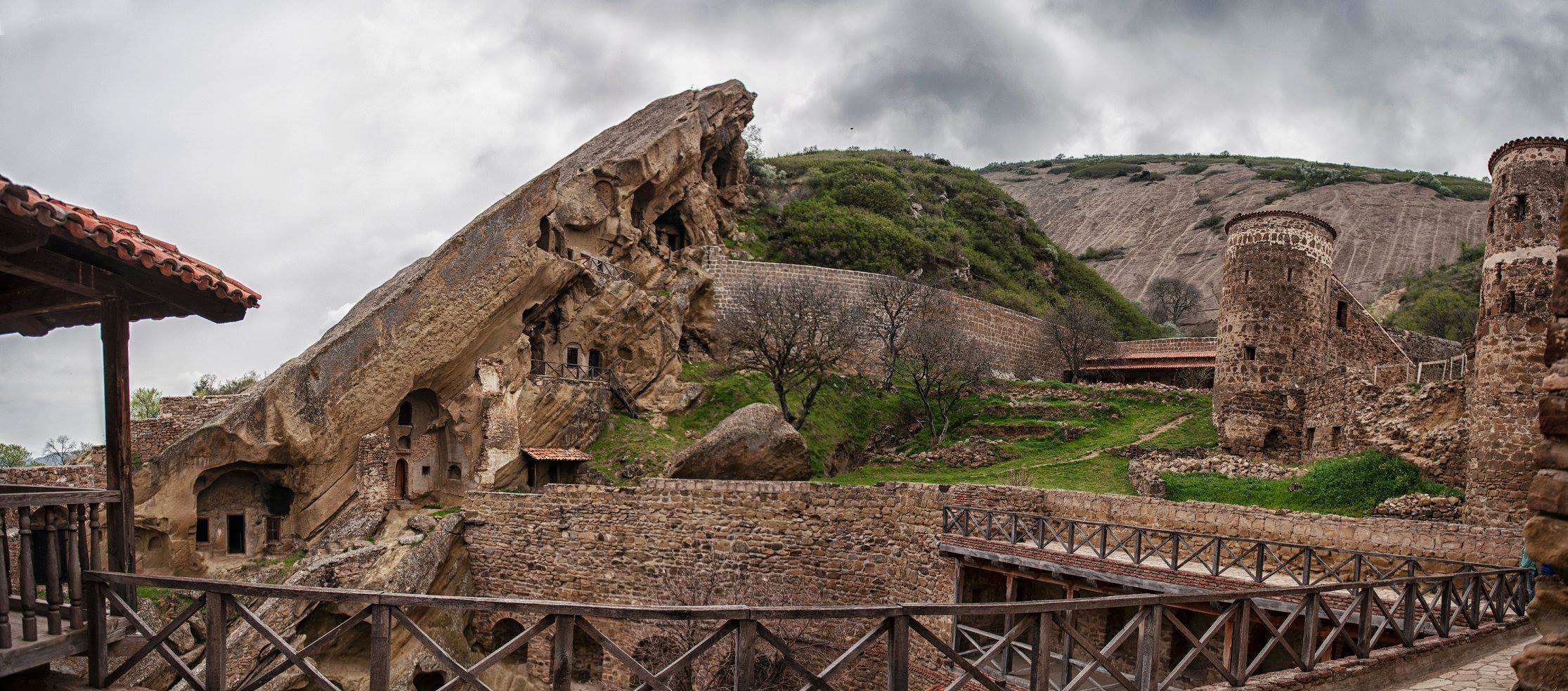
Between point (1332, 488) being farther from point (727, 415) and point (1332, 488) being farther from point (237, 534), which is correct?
point (237, 534)

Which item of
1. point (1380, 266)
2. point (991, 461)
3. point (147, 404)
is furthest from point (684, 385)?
point (1380, 266)

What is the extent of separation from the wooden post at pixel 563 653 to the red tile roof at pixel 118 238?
12.4ft

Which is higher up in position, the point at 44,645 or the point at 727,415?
the point at 44,645

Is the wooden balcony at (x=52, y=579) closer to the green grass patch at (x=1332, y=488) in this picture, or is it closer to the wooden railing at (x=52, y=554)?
the wooden railing at (x=52, y=554)

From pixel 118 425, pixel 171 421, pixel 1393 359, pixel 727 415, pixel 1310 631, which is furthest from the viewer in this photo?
pixel 727 415

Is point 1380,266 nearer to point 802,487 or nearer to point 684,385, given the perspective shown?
point 684,385

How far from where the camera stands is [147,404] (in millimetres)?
46062

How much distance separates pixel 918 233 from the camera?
4975 cm

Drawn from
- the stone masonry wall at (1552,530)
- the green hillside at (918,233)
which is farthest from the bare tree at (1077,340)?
the stone masonry wall at (1552,530)

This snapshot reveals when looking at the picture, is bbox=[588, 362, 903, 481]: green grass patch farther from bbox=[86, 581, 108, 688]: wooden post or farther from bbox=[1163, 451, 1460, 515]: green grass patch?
bbox=[86, 581, 108, 688]: wooden post

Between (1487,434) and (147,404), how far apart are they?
183ft

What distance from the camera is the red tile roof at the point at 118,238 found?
5.07 metres

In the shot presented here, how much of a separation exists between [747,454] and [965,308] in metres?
19.0

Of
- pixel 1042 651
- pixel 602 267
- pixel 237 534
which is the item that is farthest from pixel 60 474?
pixel 1042 651
